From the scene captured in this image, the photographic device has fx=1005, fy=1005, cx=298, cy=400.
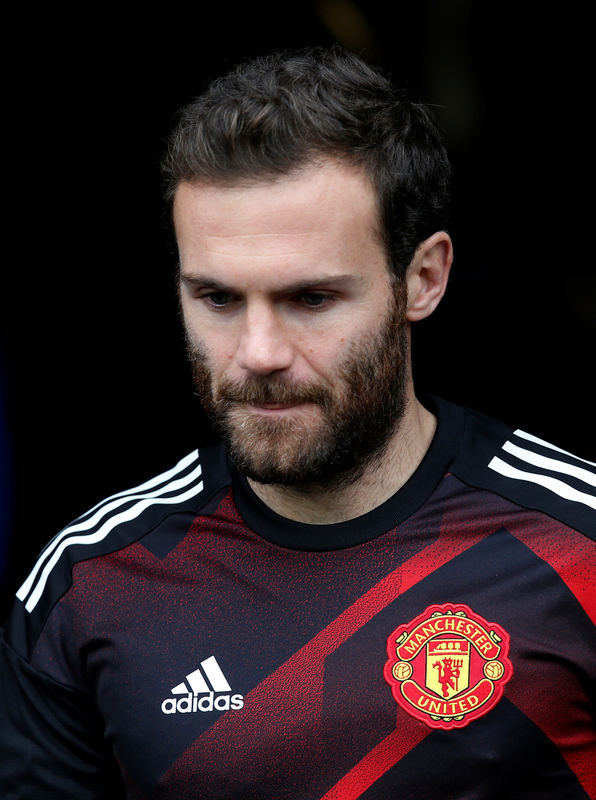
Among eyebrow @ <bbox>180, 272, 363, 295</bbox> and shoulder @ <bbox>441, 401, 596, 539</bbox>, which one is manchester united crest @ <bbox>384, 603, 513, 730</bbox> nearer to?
shoulder @ <bbox>441, 401, 596, 539</bbox>

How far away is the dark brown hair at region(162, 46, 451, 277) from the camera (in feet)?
5.09

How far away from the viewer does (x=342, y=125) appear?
159cm

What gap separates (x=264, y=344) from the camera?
4.96 ft

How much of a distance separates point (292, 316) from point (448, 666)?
583 mm

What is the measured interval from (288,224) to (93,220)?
1.62 meters

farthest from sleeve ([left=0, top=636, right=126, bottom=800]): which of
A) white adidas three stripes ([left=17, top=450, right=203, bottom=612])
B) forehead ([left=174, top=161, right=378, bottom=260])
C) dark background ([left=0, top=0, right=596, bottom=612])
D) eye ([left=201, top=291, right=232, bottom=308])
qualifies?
dark background ([left=0, top=0, right=596, bottom=612])

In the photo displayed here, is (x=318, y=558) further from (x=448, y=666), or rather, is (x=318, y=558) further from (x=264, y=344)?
(x=264, y=344)

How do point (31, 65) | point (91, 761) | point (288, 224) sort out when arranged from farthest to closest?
1. point (31, 65)
2. point (91, 761)
3. point (288, 224)

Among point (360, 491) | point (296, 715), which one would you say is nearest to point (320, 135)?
point (360, 491)

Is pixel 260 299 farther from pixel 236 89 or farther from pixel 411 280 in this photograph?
pixel 236 89

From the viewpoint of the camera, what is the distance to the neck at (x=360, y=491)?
1.67 m

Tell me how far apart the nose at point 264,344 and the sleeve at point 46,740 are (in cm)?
64

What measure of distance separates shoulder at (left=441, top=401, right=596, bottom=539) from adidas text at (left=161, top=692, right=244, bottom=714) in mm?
515

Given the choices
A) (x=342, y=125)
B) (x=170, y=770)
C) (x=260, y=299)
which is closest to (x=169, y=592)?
(x=170, y=770)
